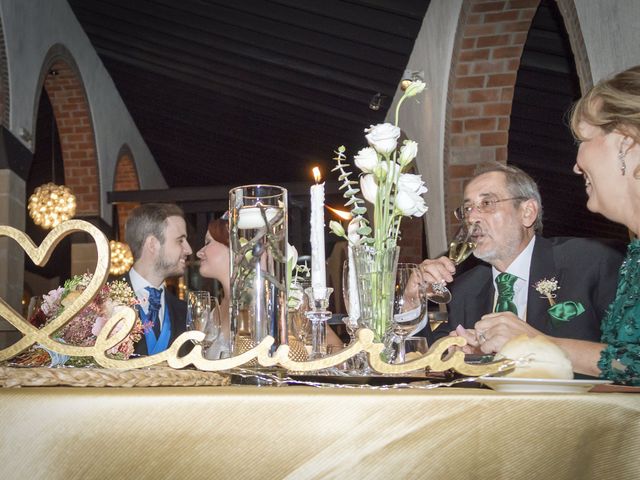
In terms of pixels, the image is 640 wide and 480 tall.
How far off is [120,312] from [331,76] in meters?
5.46

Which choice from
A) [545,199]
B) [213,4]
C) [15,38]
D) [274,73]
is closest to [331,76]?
[274,73]

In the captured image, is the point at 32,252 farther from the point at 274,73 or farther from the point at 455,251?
the point at 274,73

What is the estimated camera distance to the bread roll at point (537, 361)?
33.9 inches

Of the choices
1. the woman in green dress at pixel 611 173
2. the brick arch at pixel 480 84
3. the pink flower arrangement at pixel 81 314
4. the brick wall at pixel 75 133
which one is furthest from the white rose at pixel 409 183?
the brick wall at pixel 75 133

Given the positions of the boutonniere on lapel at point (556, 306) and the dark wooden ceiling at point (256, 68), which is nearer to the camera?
the boutonniere on lapel at point (556, 306)

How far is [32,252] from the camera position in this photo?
0.89m

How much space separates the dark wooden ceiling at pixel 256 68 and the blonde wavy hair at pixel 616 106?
11.0 ft

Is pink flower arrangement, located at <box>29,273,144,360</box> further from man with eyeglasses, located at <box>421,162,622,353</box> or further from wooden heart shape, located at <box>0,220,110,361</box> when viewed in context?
man with eyeglasses, located at <box>421,162,622,353</box>

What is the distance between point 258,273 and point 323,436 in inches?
17.9

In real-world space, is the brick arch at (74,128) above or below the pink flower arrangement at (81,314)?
above

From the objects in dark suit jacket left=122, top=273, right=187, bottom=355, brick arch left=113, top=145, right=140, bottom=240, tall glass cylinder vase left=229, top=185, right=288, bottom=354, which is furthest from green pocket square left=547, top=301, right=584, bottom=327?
brick arch left=113, top=145, right=140, bottom=240

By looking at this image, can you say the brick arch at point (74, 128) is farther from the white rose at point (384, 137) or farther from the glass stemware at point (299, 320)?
the white rose at point (384, 137)

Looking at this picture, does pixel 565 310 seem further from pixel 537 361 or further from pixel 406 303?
pixel 537 361

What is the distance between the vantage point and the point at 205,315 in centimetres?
173
